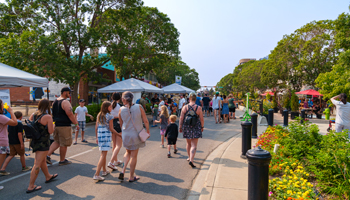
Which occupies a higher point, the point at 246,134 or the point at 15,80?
the point at 15,80

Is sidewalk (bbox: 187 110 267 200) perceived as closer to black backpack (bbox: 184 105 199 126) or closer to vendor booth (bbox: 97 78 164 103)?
black backpack (bbox: 184 105 199 126)

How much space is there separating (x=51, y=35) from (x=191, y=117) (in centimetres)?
1313

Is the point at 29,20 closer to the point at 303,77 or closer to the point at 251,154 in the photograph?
the point at 251,154

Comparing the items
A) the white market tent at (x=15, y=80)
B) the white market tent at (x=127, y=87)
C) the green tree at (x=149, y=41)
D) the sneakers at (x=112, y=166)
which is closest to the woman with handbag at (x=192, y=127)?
the sneakers at (x=112, y=166)

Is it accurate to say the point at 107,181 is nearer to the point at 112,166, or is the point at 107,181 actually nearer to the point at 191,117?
the point at 112,166

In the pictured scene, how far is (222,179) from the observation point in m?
4.87

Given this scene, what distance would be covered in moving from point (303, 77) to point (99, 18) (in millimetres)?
21218

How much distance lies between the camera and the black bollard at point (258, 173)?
2961 millimetres

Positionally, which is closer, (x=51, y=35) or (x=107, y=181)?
(x=107, y=181)

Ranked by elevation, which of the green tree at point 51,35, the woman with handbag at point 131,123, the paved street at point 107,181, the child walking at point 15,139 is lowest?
the paved street at point 107,181

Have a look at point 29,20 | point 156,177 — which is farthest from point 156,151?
point 29,20

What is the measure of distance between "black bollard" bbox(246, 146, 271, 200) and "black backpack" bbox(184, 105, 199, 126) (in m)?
2.71

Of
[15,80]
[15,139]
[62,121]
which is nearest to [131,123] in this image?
[62,121]

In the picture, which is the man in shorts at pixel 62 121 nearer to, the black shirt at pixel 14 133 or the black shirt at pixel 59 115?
the black shirt at pixel 59 115
